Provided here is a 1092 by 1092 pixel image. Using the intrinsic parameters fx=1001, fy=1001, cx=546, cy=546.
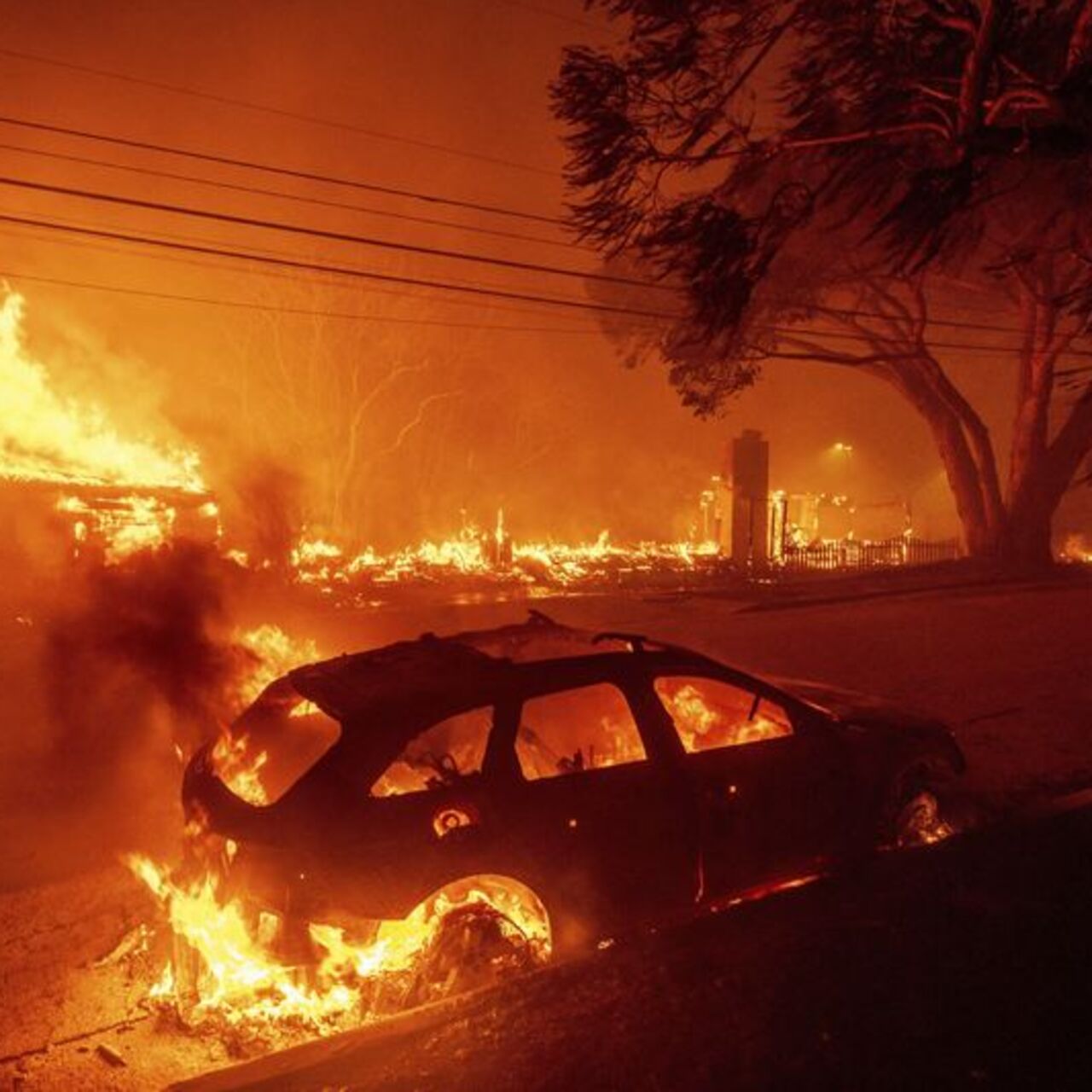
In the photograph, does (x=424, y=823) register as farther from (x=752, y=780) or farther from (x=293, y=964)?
(x=752, y=780)

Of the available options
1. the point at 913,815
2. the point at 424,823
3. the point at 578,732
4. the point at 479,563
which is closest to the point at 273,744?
the point at 424,823

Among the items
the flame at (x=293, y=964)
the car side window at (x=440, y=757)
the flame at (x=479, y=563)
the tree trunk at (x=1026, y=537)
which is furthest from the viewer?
the tree trunk at (x=1026, y=537)

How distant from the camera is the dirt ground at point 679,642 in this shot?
402 centimetres

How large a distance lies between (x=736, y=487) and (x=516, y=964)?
23475mm

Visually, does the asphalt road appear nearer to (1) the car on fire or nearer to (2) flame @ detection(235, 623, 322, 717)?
(1) the car on fire

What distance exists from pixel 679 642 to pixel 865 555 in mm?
16878

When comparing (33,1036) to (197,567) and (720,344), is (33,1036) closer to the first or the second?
(197,567)

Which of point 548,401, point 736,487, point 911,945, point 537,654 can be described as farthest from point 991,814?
point 548,401

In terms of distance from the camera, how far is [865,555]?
29.5 m

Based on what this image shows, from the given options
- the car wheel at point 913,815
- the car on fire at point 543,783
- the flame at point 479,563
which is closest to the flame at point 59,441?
the flame at point 479,563

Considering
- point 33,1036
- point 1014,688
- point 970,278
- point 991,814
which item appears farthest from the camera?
point 970,278

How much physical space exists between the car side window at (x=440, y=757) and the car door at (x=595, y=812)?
181 mm

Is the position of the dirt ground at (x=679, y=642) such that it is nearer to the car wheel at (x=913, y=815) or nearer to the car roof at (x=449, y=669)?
the car roof at (x=449, y=669)

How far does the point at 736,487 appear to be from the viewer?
2681 centimetres
